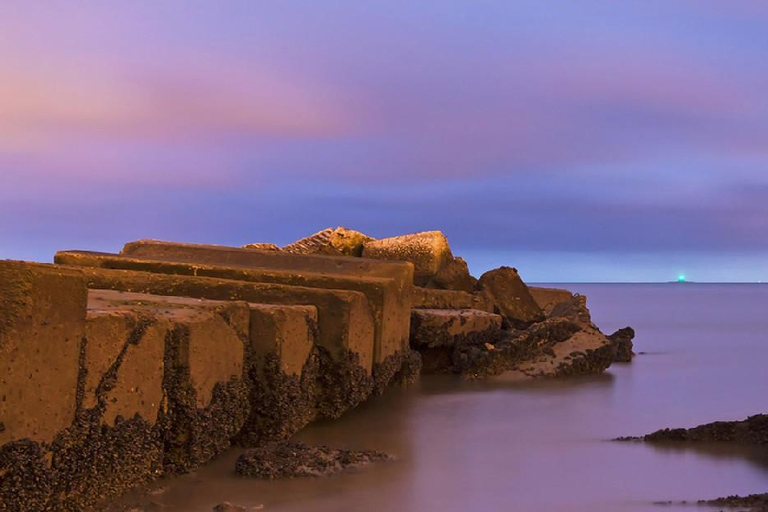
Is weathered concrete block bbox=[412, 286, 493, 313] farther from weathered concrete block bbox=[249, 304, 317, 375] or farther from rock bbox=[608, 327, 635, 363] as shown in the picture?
weathered concrete block bbox=[249, 304, 317, 375]

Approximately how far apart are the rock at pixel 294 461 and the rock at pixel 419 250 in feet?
19.3

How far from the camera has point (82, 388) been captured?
3521 mm

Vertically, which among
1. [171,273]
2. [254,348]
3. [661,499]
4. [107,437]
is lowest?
[661,499]

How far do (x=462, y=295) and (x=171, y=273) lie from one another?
4263mm

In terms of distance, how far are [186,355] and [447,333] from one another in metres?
4.99

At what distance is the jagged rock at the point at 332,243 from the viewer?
11406mm

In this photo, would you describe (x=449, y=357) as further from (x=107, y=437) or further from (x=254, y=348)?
(x=107, y=437)

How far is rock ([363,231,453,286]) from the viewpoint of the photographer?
36.0 feet

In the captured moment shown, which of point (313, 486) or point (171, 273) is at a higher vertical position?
point (171, 273)

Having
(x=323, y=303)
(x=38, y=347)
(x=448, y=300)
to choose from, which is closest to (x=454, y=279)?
(x=448, y=300)

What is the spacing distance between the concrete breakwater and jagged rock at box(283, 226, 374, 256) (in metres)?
2.31

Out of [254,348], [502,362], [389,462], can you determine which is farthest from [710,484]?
[502,362]

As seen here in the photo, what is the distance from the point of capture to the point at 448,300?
387 inches

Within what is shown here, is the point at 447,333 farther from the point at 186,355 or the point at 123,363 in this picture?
the point at 123,363
